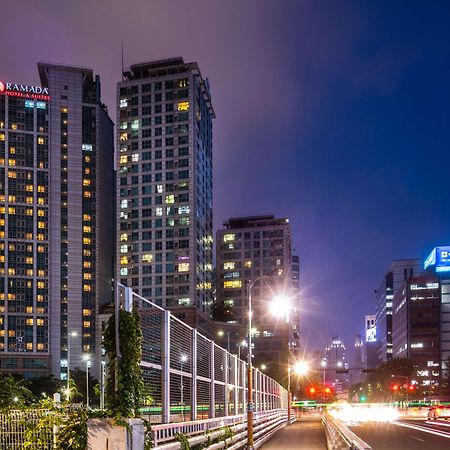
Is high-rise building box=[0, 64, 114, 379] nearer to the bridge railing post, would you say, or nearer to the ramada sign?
the ramada sign

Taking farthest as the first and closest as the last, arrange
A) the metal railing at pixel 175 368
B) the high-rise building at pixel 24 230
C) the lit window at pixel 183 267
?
the high-rise building at pixel 24 230, the lit window at pixel 183 267, the metal railing at pixel 175 368

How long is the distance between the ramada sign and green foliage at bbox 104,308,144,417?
631 ft

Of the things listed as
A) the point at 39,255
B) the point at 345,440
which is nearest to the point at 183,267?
the point at 39,255

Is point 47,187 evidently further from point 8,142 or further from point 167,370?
point 167,370

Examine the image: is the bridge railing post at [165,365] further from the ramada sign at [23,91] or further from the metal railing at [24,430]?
the ramada sign at [23,91]

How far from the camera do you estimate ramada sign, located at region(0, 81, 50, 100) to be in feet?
634

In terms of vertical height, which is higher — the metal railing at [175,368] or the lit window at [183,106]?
the lit window at [183,106]

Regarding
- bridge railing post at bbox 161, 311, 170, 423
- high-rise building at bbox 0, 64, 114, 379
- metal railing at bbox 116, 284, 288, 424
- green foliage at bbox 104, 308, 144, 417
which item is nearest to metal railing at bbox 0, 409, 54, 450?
green foliage at bbox 104, 308, 144, 417

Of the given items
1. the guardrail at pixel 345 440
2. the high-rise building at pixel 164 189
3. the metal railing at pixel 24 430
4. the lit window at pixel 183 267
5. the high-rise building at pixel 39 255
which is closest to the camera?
the guardrail at pixel 345 440

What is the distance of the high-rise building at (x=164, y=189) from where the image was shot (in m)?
174

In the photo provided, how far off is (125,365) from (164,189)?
168908 mm

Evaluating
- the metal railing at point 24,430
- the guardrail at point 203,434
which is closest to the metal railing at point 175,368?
the guardrail at point 203,434

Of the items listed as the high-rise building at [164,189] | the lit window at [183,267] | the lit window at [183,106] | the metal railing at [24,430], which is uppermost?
the lit window at [183,106]

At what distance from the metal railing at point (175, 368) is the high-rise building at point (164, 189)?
14648cm
